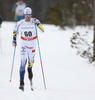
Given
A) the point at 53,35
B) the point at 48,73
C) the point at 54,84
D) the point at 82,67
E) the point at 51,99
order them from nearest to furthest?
1. the point at 51,99
2. the point at 54,84
3. the point at 48,73
4. the point at 82,67
5. the point at 53,35

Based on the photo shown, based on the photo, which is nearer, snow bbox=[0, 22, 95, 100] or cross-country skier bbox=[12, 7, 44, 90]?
snow bbox=[0, 22, 95, 100]

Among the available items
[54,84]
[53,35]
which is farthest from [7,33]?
[54,84]

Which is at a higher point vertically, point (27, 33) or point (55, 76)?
point (27, 33)

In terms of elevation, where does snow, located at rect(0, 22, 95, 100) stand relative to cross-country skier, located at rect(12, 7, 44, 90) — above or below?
below

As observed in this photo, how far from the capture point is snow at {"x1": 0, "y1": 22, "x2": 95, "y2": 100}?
5664mm

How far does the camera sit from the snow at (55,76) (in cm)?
566

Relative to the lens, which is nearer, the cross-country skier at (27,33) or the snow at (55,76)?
the snow at (55,76)

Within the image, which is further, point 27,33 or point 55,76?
point 55,76

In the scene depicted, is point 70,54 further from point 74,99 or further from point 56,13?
point 56,13

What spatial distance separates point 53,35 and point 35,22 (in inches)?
370

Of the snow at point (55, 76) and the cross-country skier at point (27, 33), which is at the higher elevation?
the cross-country skier at point (27, 33)

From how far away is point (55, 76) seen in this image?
7938mm

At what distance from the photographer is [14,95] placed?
5016 mm

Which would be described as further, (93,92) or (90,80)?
(90,80)
